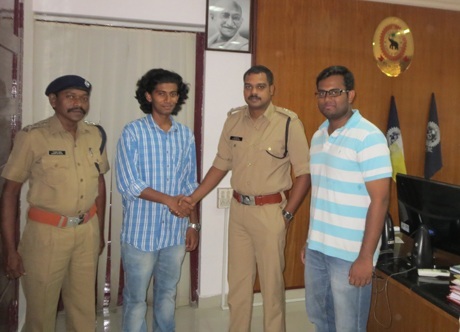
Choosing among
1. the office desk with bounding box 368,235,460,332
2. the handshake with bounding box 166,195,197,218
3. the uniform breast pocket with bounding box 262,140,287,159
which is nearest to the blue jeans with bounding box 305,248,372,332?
Result: the office desk with bounding box 368,235,460,332

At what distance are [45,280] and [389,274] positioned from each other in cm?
169

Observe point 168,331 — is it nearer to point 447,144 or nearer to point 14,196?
point 14,196

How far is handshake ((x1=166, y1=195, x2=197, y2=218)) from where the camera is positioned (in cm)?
216

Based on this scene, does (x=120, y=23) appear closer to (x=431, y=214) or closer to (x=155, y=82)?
(x=155, y=82)

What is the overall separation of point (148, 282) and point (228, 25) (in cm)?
193

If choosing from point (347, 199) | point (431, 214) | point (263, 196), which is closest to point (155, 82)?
point (263, 196)

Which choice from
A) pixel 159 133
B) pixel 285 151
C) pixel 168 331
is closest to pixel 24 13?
pixel 159 133

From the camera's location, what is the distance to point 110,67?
9.70 ft

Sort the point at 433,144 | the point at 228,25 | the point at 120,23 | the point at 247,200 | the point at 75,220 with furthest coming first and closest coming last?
the point at 433,144, the point at 228,25, the point at 120,23, the point at 247,200, the point at 75,220

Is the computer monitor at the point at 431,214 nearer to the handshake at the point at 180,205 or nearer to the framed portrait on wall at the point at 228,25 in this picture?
the handshake at the point at 180,205

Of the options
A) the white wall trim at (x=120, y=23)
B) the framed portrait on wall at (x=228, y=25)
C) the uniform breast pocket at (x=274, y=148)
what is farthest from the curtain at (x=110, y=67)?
the uniform breast pocket at (x=274, y=148)

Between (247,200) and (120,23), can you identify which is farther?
(120,23)

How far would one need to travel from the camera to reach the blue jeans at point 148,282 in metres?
2.18

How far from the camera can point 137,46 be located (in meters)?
2.99
